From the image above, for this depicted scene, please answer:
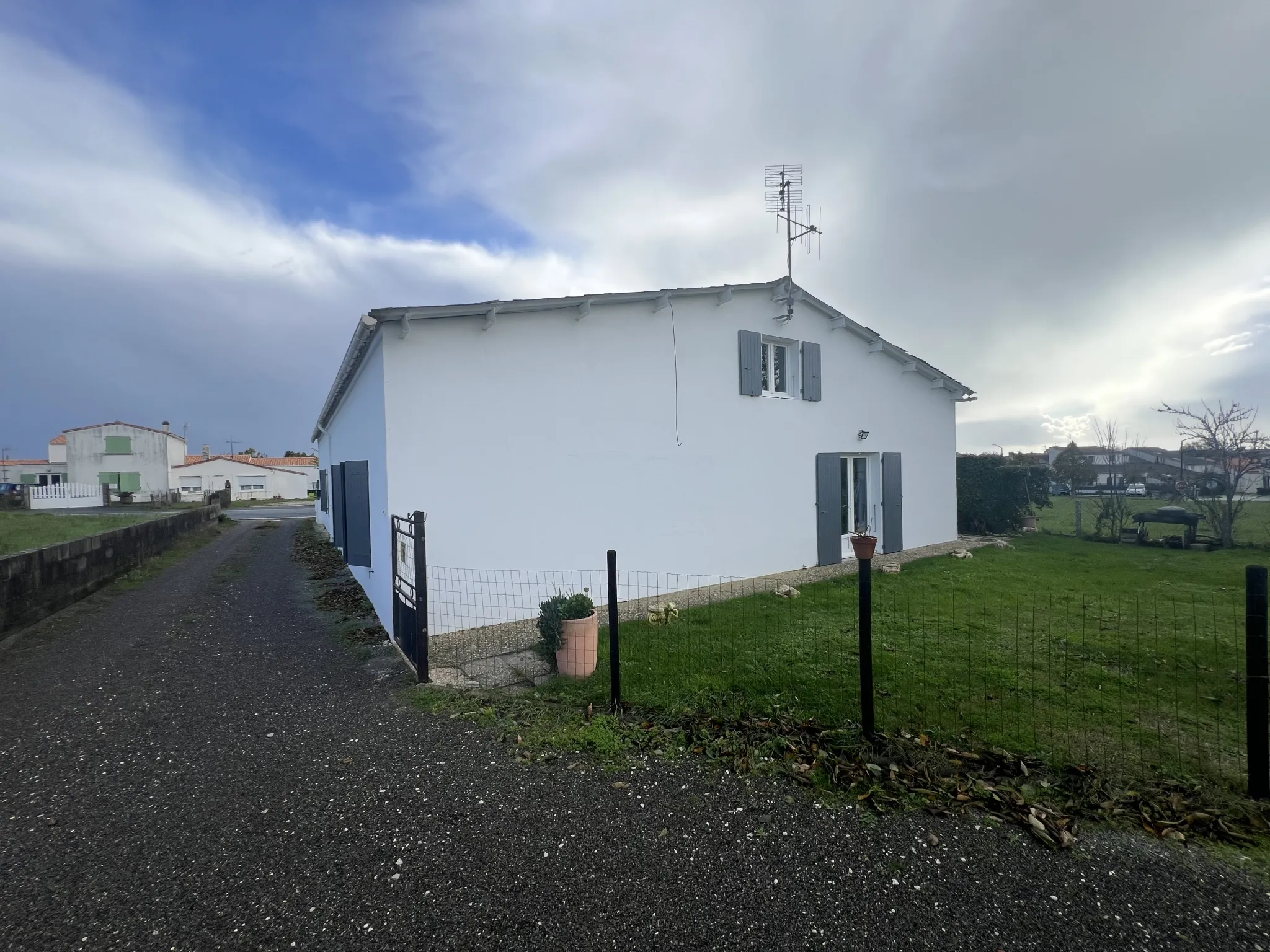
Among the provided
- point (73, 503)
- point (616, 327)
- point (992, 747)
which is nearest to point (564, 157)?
point (616, 327)

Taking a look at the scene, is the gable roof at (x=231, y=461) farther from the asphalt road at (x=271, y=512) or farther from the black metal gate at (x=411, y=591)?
the black metal gate at (x=411, y=591)

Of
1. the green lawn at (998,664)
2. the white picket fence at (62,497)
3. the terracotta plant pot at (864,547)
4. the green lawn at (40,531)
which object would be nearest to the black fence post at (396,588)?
the green lawn at (998,664)

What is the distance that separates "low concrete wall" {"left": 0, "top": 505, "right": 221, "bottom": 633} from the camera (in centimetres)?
630

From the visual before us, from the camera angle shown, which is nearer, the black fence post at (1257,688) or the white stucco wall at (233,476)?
the black fence post at (1257,688)

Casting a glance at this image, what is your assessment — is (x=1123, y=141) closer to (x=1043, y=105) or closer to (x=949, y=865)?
(x=1043, y=105)

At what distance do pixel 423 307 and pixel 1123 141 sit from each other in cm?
928

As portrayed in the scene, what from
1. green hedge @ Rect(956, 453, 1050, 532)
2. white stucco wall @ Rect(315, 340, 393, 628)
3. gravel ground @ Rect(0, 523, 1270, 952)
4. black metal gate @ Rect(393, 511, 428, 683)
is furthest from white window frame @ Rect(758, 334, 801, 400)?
green hedge @ Rect(956, 453, 1050, 532)

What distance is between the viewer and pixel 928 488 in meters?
12.3

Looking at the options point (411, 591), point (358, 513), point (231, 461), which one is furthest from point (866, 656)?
point (231, 461)

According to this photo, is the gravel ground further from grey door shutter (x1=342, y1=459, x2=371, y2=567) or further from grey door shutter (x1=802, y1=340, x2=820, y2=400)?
grey door shutter (x1=802, y1=340, x2=820, y2=400)

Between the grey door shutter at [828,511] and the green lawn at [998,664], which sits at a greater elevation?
the grey door shutter at [828,511]

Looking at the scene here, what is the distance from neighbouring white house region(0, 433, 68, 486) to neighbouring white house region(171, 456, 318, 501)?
8654mm

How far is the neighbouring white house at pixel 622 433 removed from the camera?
253 inches

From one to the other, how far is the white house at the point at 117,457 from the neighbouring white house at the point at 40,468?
273 inches
